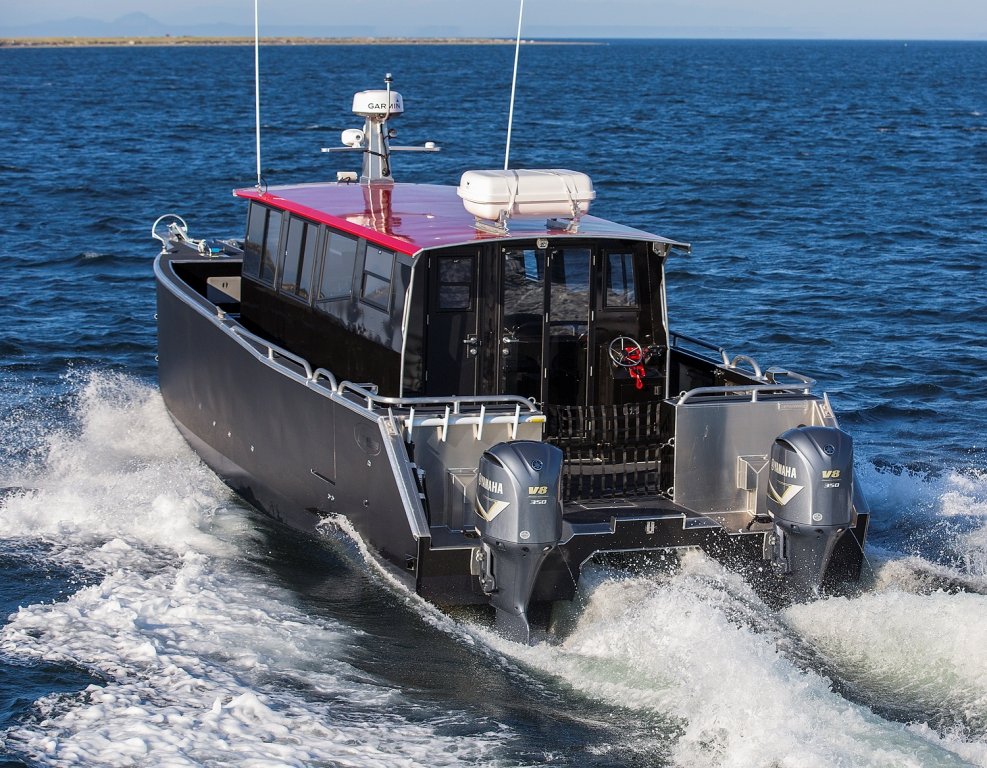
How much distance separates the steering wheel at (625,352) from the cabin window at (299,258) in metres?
2.66

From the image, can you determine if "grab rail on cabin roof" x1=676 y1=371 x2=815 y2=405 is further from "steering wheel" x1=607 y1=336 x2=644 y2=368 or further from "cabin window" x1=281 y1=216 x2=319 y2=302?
"cabin window" x1=281 y1=216 x2=319 y2=302

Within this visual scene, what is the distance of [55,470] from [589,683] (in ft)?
20.9

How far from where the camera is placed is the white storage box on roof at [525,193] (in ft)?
32.4

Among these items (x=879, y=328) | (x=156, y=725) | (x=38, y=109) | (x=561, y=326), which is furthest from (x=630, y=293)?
(x=38, y=109)

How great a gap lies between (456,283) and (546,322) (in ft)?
2.36

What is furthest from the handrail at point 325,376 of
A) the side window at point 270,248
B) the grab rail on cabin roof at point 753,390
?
the grab rail on cabin roof at point 753,390

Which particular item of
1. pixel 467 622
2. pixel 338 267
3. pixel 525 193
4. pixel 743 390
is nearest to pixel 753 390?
pixel 743 390

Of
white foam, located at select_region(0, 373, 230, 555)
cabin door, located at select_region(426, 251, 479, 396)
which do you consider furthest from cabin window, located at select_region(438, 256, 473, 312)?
white foam, located at select_region(0, 373, 230, 555)

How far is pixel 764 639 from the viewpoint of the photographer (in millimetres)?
8523

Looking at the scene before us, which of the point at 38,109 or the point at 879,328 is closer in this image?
the point at 879,328

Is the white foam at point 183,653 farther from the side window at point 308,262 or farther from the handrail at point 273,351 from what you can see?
the side window at point 308,262

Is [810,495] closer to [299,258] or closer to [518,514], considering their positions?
[518,514]

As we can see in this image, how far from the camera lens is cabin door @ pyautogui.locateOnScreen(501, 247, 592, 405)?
9.84m

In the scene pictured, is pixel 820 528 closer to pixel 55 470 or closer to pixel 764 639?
pixel 764 639
